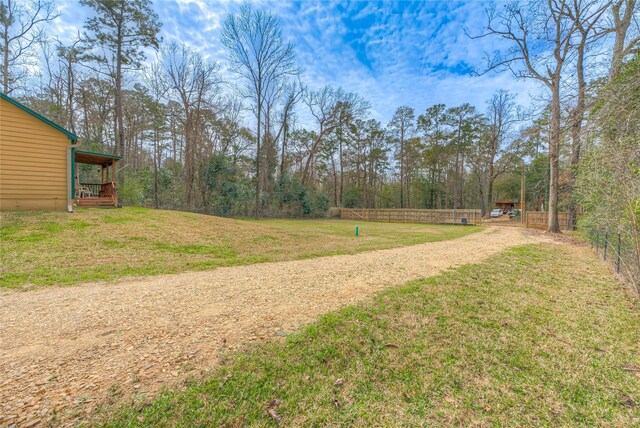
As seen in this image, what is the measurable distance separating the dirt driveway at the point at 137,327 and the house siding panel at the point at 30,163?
7.27 meters

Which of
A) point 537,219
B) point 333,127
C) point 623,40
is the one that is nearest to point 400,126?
point 333,127

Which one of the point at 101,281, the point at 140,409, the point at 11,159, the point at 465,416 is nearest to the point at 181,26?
the point at 11,159

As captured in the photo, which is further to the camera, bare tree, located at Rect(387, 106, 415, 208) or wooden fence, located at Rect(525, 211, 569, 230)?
bare tree, located at Rect(387, 106, 415, 208)

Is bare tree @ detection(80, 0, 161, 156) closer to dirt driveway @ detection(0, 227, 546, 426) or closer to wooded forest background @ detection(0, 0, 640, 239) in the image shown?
wooded forest background @ detection(0, 0, 640, 239)

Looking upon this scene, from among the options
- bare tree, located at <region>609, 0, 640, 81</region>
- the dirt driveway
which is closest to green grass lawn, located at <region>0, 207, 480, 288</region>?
the dirt driveway

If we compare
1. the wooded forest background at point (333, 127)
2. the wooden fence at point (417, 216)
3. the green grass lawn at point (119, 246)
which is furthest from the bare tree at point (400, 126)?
the green grass lawn at point (119, 246)

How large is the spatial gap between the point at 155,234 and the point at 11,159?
573 centimetres

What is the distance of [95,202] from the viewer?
10469 mm

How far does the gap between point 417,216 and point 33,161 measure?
24988 millimetres

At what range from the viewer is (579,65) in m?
9.20

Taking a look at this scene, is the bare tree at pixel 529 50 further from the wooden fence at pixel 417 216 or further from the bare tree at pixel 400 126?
the bare tree at pixel 400 126

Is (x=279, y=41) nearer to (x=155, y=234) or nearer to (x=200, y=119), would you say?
(x=200, y=119)

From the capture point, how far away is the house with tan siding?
26.7ft

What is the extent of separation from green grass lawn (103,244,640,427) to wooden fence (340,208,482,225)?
20.3 meters
